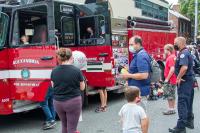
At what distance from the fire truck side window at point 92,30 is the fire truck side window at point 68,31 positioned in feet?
0.68

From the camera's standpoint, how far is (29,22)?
8195 mm

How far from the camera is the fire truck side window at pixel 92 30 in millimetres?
Answer: 9414

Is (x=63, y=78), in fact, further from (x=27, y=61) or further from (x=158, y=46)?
(x=158, y=46)

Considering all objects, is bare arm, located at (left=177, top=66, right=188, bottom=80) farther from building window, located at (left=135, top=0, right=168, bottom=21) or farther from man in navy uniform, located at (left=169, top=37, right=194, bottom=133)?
building window, located at (left=135, top=0, right=168, bottom=21)

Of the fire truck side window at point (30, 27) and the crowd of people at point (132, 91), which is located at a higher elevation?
the fire truck side window at point (30, 27)

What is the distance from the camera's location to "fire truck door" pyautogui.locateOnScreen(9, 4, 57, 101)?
761 cm

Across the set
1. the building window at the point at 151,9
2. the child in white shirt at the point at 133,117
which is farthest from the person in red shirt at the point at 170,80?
the building window at the point at 151,9

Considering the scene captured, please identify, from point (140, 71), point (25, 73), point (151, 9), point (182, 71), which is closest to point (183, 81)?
point (182, 71)

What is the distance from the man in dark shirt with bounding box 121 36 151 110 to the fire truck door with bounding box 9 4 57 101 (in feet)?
6.54

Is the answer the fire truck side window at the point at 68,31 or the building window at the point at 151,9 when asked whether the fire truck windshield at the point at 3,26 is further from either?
the building window at the point at 151,9

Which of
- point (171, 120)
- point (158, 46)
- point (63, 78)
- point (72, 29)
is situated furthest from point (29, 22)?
point (158, 46)

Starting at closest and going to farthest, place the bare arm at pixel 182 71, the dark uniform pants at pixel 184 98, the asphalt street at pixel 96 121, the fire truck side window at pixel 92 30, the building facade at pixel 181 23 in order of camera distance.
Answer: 1. the bare arm at pixel 182 71
2. the dark uniform pants at pixel 184 98
3. the asphalt street at pixel 96 121
4. the fire truck side window at pixel 92 30
5. the building facade at pixel 181 23

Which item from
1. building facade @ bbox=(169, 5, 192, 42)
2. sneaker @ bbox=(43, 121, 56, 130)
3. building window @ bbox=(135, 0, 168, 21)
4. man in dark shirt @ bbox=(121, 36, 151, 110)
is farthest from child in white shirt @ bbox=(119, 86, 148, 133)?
building facade @ bbox=(169, 5, 192, 42)

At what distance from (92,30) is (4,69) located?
2.61m
